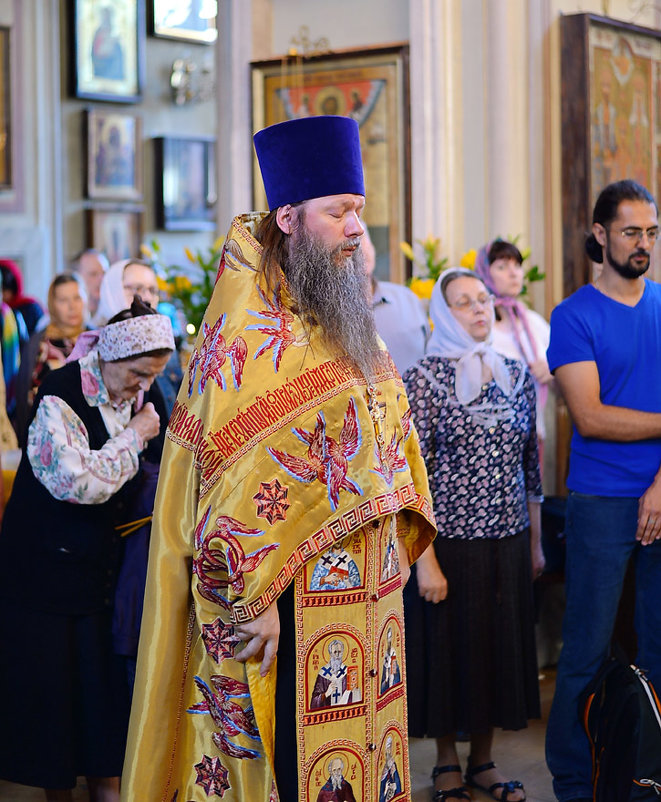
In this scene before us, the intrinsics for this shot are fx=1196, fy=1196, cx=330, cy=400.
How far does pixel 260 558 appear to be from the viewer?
2.49 metres

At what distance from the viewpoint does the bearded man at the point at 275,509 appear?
2549 millimetres

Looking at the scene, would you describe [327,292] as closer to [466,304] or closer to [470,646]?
[466,304]

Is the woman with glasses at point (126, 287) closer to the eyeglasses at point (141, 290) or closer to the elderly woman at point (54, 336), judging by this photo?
the eyeglasses at point (141, 290)

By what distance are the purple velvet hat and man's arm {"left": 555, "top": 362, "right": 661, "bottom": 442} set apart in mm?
1251

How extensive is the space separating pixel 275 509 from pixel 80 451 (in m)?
0.94

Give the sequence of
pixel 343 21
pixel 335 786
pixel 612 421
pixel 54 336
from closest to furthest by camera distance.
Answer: pixel 335 786 → pixel 612 421 → pixel 54 336 → pixel 343 21

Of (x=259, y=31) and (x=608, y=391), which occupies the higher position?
(x=259, y=31)

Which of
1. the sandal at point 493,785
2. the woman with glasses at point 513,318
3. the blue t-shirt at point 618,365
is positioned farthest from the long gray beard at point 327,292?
the woman with glasses at point 513,318

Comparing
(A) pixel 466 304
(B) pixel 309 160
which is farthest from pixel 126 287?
(B) pixel 309 160

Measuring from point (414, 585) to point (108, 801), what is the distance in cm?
117

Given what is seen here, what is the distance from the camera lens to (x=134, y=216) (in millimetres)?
12023

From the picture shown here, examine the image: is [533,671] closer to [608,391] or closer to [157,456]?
[608,391]

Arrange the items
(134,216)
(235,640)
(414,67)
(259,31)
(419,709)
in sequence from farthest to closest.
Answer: (134,216) < (259,31) < (414,67) < (419,709) < (235,640)

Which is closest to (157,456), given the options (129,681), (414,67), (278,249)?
(129,681)
